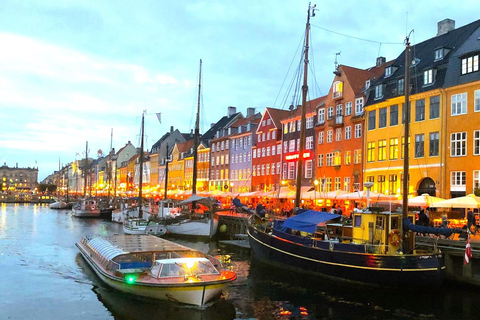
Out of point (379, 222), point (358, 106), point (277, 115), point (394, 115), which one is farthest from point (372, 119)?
point (379, 222)

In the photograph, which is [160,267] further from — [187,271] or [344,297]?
[344,297]

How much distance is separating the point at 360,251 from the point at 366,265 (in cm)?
81

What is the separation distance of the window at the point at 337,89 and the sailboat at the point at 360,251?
26.1 m

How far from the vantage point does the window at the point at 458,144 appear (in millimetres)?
36737

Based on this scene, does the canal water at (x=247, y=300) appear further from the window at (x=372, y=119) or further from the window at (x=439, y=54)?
the window at (x=372, y=119)

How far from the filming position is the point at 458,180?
36.9m

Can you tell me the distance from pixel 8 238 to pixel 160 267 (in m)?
29.9

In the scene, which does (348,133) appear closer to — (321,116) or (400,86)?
(321,116)

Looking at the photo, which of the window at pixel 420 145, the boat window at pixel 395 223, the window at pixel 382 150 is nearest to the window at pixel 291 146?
the window at pixel 382 150

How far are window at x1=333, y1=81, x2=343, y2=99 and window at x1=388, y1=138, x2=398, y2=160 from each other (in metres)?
10.1

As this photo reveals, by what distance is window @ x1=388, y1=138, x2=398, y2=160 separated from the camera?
43.1 metres

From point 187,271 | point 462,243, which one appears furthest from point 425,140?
point 187,271

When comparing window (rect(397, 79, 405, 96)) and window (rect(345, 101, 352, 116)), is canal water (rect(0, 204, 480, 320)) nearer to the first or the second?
window (rect(397, 79, 405, 96))

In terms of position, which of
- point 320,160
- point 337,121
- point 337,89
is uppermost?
point 337,89
